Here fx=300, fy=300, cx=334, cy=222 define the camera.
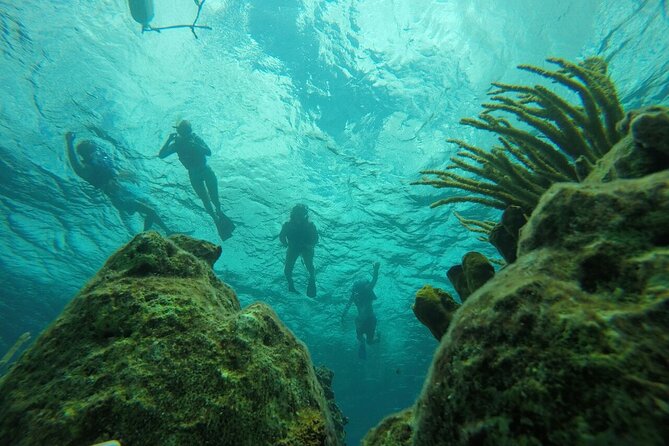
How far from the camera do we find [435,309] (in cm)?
203

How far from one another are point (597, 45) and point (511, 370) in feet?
48.4

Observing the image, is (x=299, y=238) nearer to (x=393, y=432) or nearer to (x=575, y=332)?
(x=393, y=432)

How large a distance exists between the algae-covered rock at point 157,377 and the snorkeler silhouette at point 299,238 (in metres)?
10.0

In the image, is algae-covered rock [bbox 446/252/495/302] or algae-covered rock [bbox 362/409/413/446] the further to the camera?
algae-covered rock [bbox 446/252/495/302]

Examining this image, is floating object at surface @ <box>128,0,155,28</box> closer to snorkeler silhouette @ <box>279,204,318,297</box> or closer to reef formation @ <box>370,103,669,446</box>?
→ snorkeler silhouette @ <box>279,204,318,297</box>

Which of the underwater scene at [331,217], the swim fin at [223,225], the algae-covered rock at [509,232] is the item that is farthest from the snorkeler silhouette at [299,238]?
the algae-covered rock at [509,232]

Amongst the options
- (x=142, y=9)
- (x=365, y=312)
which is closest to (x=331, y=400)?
(x=142, y=9)

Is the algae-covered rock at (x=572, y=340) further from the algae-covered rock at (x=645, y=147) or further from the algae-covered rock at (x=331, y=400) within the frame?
the algae-covered rock at (x=331, y=400)

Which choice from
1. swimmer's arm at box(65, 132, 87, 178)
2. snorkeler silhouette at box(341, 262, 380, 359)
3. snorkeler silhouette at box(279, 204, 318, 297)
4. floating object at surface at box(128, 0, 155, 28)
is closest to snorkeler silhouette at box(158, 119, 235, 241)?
snorkeler silhouette at box(279, 204, 318, 297)

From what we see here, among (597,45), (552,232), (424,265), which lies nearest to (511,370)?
(552,232)

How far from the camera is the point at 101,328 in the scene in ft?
4.86

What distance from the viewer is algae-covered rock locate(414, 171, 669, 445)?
72 cm

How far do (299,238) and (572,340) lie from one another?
11597 millimetres

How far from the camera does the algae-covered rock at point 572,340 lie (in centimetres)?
72
